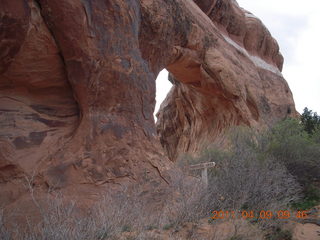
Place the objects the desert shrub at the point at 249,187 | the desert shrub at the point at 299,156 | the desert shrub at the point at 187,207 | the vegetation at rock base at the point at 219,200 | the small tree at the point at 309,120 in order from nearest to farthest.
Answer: the vegetation at rock base at the point at 219,200 < the desert shrub at the point at 187,207 < the desert shrub at the point at 249,187 < the desert shrub at the point at 299,156 < the small tree at the point at 309,120

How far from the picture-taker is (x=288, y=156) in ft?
24.9

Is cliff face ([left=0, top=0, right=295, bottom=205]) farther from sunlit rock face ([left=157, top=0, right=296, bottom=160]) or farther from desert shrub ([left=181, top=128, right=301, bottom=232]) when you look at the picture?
sunlit rock face ([left=157, top=0, right=296, bottom=160])

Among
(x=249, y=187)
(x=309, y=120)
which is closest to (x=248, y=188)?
(x=249, y=187)

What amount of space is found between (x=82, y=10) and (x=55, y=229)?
3849 millimetres

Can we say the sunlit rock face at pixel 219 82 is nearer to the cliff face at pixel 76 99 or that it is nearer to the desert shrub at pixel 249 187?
the cliff face at pixel 76 99

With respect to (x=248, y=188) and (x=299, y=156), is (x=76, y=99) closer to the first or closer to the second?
(x=248, y=188)

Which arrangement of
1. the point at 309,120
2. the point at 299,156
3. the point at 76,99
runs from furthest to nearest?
1. the point at 309,120
2. the point at 299,156
3. the point at 76,99

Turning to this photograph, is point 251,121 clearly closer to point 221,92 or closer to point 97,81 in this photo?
point 221,92

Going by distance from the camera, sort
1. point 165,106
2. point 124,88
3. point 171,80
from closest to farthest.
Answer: point 124,88, point 171,80, point 165,106

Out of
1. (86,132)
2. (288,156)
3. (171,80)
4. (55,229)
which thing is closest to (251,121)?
(288,156)

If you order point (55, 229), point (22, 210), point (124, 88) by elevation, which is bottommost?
A: point (22, 210)

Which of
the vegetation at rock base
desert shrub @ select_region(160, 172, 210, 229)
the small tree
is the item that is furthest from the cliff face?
the small tree

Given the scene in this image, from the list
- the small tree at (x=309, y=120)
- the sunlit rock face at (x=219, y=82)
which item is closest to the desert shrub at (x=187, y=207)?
the sunlit rock face at (x=219, y=82)

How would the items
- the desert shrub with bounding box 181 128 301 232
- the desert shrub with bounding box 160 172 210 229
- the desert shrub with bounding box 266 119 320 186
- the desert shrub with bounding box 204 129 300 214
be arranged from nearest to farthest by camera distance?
1. the desert shrub with bounding box 160 172 210 229
2. the desert shrub with bounding box 181 128 301 232
3. the desert shrub with bounding box 204 129 300 214
4. the desert shrub with bounding box 266 119 320 186
